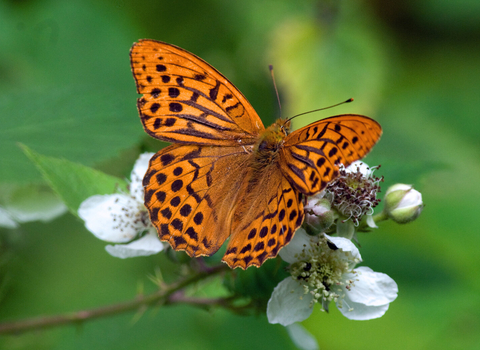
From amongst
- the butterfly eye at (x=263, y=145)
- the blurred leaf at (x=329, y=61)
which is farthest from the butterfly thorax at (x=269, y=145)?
the blurred leaf at (x=329, y=61)

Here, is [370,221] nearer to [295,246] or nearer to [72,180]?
[295,246]

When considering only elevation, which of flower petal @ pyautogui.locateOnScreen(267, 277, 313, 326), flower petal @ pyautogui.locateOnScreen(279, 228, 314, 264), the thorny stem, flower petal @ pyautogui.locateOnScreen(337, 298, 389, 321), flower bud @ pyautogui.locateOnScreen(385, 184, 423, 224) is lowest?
the thorny stem

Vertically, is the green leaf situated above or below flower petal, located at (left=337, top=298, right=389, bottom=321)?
below

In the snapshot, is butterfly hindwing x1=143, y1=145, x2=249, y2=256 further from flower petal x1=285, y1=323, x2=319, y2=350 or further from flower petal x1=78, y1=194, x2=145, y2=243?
flower petal x1=285, y1=323, x2=319, y2=350

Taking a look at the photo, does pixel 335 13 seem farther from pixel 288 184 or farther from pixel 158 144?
pixel 288 184

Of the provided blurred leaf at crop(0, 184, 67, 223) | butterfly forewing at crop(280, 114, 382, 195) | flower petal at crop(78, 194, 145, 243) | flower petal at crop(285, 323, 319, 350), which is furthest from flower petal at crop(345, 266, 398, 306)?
blurred leaf at crop(0, 184, 67, 223)

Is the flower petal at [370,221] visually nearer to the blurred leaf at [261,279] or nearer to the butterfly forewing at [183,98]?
the blurred leaf at [261,279]

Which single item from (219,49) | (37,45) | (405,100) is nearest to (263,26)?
(219,49)
